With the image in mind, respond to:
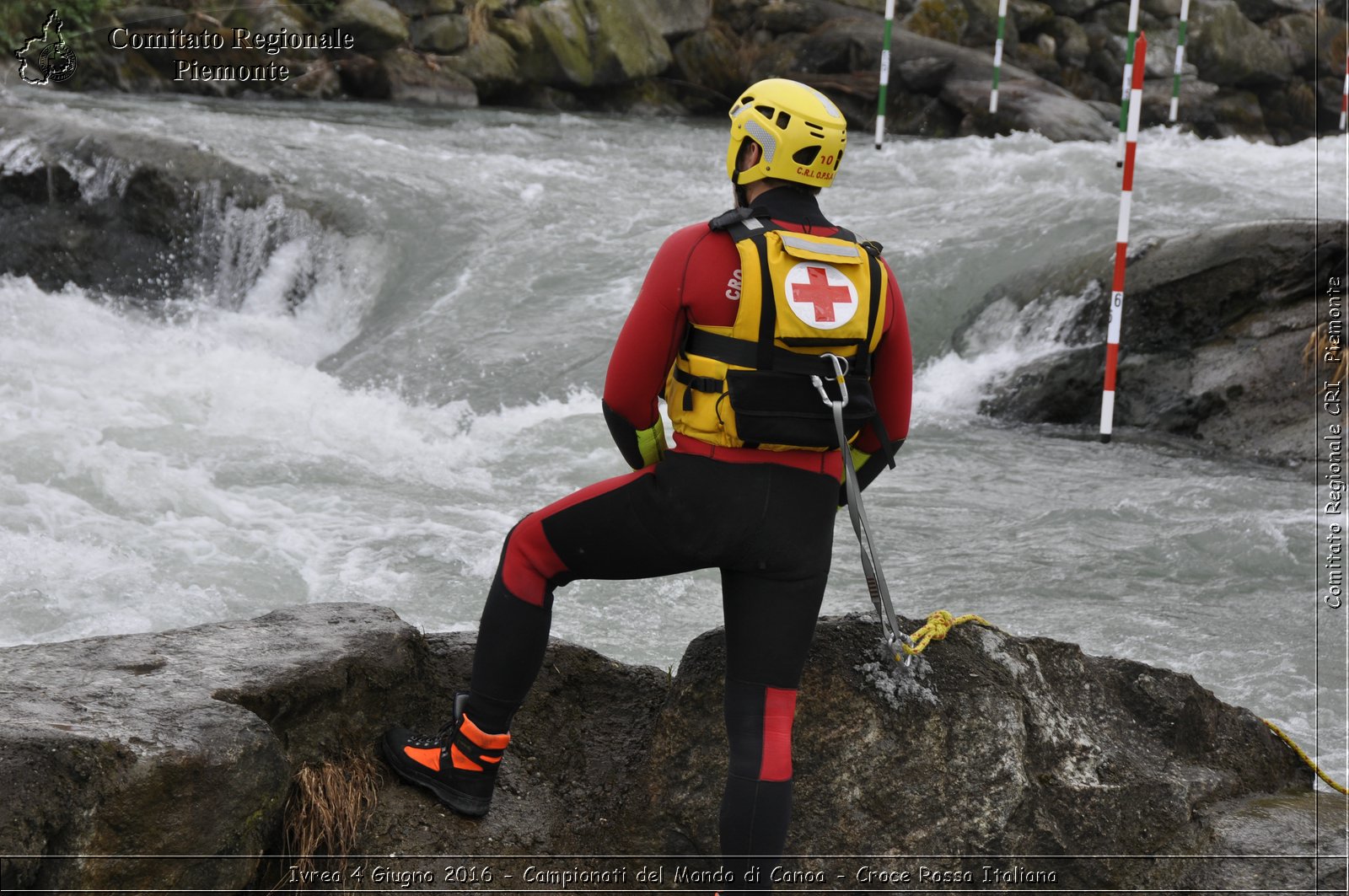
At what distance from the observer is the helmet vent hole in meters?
2.46

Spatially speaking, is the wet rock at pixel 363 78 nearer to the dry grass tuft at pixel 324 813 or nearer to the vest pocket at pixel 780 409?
the dry grass tuft at pixel 324 813

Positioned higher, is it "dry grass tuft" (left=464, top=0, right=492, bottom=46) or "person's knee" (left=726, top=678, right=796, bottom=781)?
"dry grass tuft" (left=464, top=0, right=492, bottom=46)

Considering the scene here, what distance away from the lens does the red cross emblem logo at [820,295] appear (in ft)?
7.81

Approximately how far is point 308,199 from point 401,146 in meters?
2.20

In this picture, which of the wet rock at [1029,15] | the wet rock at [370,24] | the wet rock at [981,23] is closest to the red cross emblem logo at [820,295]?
the wet rock at [370,24]

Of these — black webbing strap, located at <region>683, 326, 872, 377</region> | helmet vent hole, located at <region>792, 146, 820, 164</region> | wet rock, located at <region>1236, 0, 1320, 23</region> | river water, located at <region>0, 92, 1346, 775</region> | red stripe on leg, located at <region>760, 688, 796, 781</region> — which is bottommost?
river water, located at <region>0, 92, 1346, 775</region>

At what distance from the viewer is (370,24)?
48.6 feet

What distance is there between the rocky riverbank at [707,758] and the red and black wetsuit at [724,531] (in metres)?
0.36

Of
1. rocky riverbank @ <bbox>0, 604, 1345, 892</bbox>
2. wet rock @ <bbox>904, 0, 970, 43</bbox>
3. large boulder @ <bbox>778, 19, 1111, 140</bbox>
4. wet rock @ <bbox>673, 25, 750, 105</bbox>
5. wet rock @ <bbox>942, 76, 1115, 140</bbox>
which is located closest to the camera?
rocky riverbank @ <bbox>0, 604, 1345, 892</bbox>

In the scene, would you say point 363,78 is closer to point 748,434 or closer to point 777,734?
point 748,434

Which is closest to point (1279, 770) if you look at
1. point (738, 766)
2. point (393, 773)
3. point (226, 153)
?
point (738, 766)

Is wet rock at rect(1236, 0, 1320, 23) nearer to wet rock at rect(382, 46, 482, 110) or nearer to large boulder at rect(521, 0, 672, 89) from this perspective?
large boulder at rect(521, 0, 672, 89)

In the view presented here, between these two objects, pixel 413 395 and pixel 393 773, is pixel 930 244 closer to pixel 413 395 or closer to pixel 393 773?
pixel 413 395

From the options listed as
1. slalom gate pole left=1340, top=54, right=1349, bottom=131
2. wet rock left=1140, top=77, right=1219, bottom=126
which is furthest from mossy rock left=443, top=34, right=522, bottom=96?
slalom gate pole left=1340, top=54, right=1349, bottom=131
